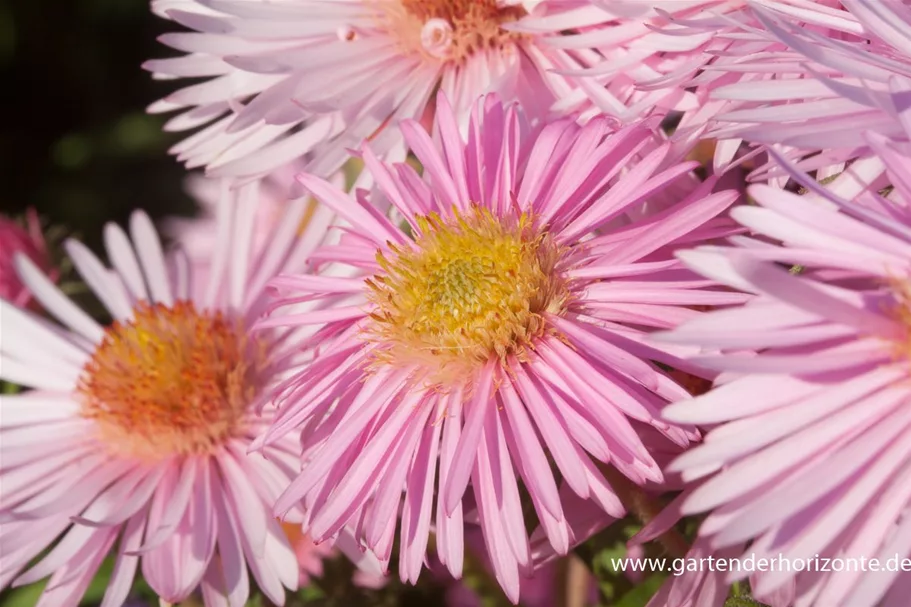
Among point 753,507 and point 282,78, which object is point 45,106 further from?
point 753,507

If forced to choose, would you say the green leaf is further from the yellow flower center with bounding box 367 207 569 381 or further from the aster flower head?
the aster flower head

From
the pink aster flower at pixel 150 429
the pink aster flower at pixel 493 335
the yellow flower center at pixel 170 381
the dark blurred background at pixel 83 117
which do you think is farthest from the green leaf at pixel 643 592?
the dark blurred background at pixel 83 117

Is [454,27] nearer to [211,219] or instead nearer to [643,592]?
[643,592]

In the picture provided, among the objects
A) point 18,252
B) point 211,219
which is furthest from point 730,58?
point 211,219

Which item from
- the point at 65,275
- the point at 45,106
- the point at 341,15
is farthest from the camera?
the point at 45,106

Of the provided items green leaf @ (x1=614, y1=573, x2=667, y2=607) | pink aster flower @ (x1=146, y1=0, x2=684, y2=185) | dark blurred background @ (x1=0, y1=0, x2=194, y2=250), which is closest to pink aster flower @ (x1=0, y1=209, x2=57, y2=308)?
pink aster flower @ (x1=146, y1=0, x2=684, y2=185)

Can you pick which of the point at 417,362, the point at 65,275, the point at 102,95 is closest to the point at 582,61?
the point at 417,362

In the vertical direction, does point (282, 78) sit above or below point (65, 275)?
above

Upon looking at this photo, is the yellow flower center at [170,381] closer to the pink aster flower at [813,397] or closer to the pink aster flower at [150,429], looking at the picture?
the pink aster flower at [150,429]
